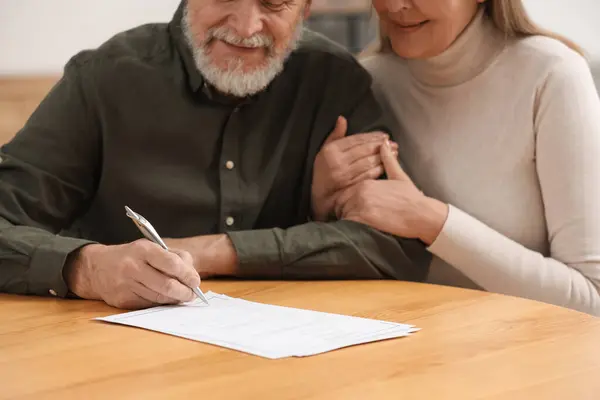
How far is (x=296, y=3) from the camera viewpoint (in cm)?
194

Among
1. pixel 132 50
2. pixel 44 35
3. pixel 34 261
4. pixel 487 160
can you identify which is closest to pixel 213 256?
pixel 34 261

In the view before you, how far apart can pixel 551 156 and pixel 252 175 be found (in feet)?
2.10

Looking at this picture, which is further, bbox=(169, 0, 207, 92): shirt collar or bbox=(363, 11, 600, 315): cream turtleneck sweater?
bbox=(169, 0, 207, 92): shirt collar

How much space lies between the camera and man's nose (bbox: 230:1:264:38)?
181 centimetres

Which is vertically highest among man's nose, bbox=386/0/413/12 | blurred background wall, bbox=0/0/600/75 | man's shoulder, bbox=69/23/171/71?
man's nose, bbox=386/0/413/12

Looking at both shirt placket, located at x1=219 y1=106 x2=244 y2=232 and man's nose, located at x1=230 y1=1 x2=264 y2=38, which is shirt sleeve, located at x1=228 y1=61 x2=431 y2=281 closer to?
shirt placket, located at x1=219 y1=106 x2=244 y2=232

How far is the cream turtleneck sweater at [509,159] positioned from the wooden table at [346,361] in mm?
382

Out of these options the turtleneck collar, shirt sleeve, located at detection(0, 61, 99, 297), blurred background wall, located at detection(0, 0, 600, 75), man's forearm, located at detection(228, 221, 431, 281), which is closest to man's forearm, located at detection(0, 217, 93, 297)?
shirt sleeve, located at detection(0, 61, 99, 297)

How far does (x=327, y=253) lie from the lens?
5.72ft

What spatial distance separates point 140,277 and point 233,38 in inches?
24.0

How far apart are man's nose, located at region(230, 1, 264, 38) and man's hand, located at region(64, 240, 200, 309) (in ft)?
1.75

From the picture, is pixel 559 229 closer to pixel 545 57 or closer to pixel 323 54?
pixel 545 57

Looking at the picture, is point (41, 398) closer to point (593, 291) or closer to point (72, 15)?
point (593, 291)

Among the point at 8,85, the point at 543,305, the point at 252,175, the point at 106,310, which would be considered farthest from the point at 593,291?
the point at 8,85
